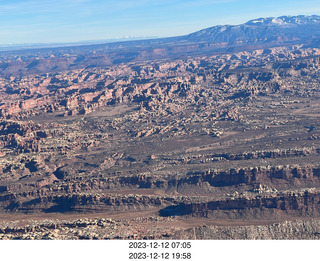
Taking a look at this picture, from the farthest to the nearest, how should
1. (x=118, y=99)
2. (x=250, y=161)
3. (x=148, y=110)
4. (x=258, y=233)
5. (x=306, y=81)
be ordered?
(x=306, y=81), (x=118, y=99), (x=148, y=110), (x=250, y=161), (x=258, y=233)

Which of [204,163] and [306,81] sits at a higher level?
[306,81]

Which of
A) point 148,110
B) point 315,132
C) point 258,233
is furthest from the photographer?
point 148,110

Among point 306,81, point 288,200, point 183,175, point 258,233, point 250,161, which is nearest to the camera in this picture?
point 258,233

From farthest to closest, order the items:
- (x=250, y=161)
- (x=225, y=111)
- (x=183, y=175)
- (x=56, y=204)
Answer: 1. (x=225, y=111)
2. (x=250, y=161)
3. (x=183, y=175)
4. (x=56, y=204)

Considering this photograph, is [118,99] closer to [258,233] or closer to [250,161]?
[250,161]

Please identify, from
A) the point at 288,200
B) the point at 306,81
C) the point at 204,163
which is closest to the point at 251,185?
the point at 288,200

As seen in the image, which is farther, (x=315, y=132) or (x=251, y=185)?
(x=315, y=132)

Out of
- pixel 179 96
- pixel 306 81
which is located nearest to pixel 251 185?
pixel 179 96

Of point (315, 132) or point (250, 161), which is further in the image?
point (315, 132)

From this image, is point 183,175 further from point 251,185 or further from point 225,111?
point 225,111
